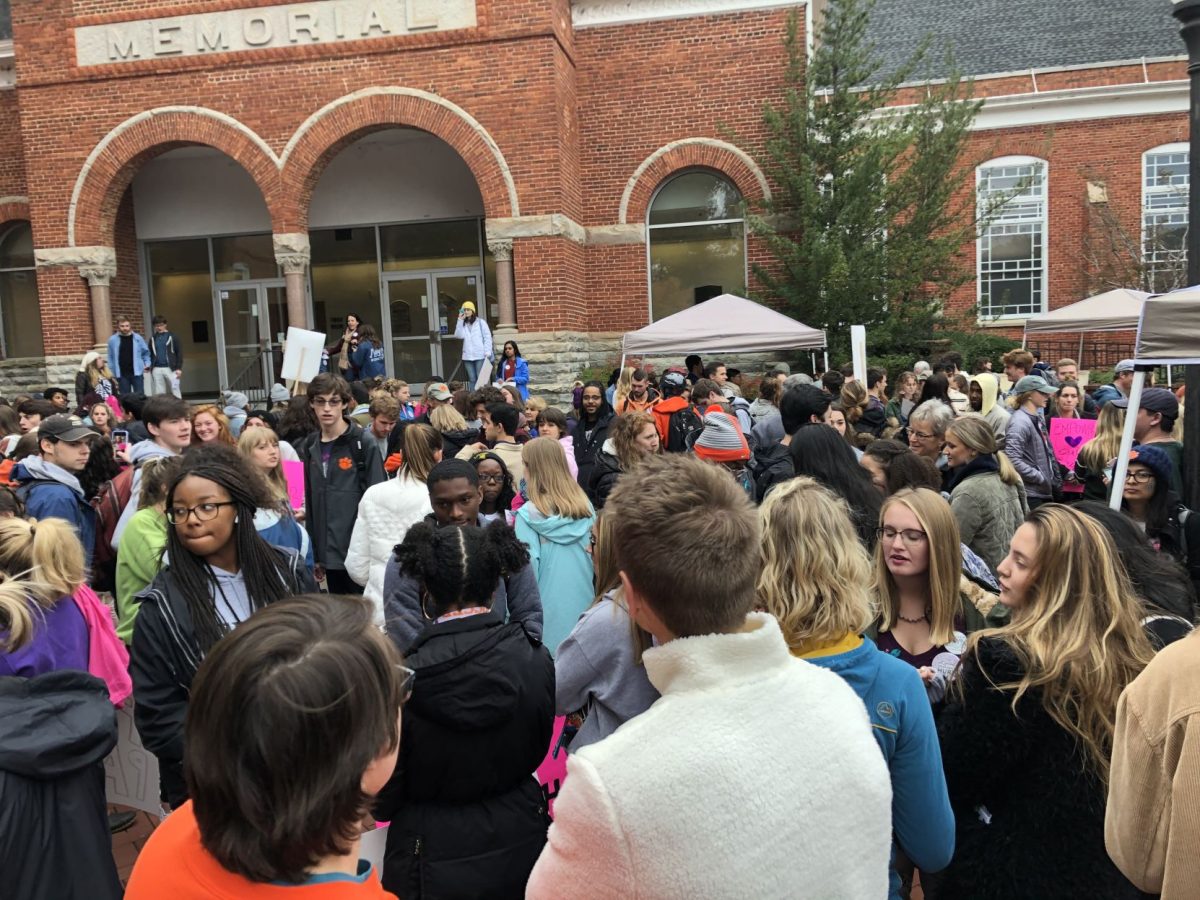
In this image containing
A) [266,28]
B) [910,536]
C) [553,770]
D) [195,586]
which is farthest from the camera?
[266,28]

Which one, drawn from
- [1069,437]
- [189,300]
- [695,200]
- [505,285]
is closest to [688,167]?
[695,200]

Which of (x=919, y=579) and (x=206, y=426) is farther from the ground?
(x=206, y=426)

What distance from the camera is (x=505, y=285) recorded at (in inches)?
650

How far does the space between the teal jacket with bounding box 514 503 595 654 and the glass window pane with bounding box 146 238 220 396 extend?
17605mm

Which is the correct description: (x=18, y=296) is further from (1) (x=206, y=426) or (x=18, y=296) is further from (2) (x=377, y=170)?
(1) (x=206, y=426)

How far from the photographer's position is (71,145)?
54.4 ft

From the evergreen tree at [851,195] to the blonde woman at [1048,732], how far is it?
1363cm

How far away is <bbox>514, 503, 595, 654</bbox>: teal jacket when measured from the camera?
469 cm

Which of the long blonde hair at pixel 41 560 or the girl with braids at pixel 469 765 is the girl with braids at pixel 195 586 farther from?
the girl with braids at pixel 469 765

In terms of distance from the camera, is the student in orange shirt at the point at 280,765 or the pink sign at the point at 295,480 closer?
the student in orange shirt at the point at 280,765

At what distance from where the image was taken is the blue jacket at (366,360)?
1421 centimetres

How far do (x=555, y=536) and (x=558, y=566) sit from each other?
6.1 inches


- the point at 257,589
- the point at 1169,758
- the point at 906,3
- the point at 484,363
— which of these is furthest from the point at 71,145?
the point at 906,3

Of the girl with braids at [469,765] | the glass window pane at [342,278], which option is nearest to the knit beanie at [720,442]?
the girl with braids at [469,765]
